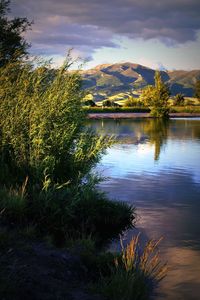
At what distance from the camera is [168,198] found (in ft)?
79.4

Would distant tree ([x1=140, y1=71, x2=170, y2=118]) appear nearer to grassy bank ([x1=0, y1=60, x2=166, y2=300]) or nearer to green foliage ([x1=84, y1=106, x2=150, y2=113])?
green foliage ([x1=84, y1=106, x2=150, y2=113])

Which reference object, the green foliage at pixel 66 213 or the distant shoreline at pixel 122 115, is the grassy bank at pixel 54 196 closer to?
the green foliage at pixel 66 213

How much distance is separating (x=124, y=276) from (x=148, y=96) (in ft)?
429

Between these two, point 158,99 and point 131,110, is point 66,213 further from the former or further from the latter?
point 131,110

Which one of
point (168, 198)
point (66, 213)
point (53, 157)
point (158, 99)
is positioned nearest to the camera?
point (66, 213)

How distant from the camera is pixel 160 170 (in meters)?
34.6

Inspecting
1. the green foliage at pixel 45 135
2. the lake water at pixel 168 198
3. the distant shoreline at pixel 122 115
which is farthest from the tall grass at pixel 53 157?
the distant shoreline at pixel 122 115

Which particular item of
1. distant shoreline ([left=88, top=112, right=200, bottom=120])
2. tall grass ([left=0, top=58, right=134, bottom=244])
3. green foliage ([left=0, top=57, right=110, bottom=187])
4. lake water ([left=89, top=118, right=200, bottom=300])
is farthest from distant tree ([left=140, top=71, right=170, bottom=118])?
green foliage ([left=0, top=57, right=110, bottom=187])

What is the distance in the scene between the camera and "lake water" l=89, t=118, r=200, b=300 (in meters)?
12.9

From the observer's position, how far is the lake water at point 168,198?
1289 centimetres

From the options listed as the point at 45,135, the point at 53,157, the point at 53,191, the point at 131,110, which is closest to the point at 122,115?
the point at 131,110

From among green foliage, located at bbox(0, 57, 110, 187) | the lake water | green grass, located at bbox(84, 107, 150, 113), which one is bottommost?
the lake water

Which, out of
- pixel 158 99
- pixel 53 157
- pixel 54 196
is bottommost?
pixel 54 196

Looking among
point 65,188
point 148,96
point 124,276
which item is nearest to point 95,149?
point 65,188
